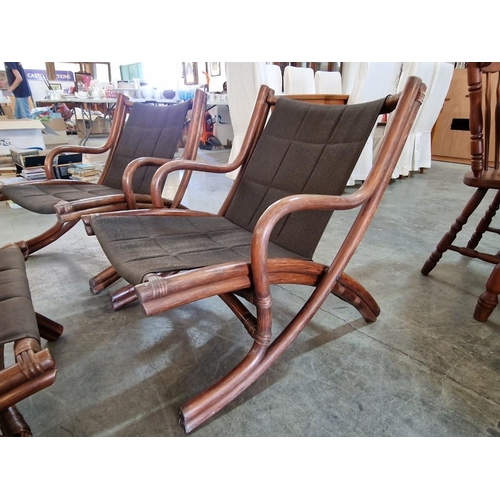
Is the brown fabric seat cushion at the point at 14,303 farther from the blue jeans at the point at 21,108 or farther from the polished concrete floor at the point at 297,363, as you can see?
the blue jeans at the point at 21,108

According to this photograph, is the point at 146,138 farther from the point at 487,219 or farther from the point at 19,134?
the point at 19,134

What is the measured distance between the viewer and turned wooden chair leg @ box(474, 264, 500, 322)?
1374 mm

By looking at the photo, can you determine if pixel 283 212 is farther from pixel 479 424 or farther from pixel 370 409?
pixel 479 424

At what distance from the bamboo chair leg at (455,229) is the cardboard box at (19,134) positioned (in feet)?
11.9

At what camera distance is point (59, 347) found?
4.17 feet

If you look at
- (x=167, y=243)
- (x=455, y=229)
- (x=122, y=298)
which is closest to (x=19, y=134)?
(x=122, y=298)

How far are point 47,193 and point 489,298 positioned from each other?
2092mm

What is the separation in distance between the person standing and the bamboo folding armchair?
4.43 meters

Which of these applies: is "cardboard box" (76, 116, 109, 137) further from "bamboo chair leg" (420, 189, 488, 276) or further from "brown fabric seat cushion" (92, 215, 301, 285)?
"bamboo chair leg" (420, 189, 488, 276)

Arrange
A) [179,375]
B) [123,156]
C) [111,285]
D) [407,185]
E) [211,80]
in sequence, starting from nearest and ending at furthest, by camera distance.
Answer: [179,375], [111,285], [123,156], [407,185], [211,80]

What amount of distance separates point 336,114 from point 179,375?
1.10m

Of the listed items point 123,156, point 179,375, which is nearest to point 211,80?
point 123,156

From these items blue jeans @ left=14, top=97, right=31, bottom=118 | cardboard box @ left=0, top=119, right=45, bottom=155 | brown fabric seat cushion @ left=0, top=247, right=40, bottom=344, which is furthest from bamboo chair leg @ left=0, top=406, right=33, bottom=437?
blue jeans @ left=14, top=97, right=31, bottom=118

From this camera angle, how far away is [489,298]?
1.39 meters
